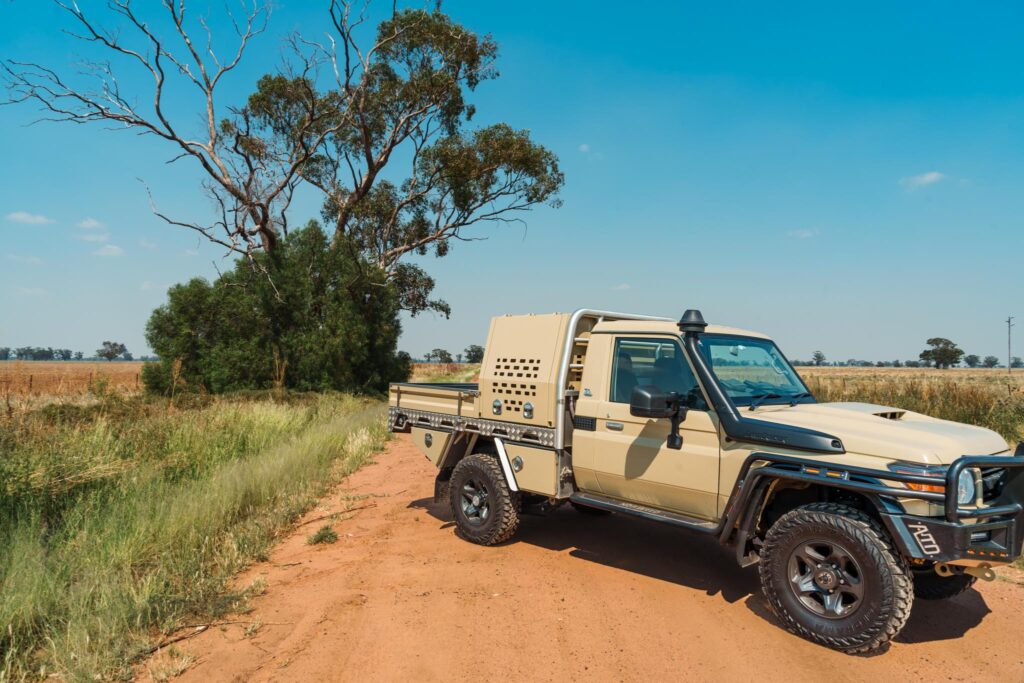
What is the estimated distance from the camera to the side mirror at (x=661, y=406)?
4742 mm

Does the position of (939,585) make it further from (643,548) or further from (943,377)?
(943,377)

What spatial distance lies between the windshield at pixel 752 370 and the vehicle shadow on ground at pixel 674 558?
1.64 m

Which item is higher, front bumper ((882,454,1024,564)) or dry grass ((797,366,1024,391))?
dry grass ((797,366,1024,391))

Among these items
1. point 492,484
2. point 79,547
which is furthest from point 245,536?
point 492,484

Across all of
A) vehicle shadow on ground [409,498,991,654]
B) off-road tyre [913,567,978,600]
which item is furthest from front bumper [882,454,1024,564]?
vehicle shadow on ground [409,498,991,654]

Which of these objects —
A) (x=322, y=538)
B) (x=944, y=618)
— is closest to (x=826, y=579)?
(x=944, y=618)

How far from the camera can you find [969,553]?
389cm

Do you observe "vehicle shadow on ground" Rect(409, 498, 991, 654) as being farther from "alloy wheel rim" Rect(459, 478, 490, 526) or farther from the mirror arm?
the mirror arm

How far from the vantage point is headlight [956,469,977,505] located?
406cm

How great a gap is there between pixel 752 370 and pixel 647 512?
155cm

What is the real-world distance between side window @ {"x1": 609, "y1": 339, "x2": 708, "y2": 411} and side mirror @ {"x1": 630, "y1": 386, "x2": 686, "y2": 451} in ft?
0.94

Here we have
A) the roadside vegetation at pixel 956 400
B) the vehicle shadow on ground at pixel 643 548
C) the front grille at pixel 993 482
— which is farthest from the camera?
the roadside vegetation at pixel 956 400

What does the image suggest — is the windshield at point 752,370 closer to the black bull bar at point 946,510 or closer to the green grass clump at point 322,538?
the black bull bar at point 946,510

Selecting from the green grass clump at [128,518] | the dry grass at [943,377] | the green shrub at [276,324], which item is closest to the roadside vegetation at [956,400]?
the dry grass at [943,377]
